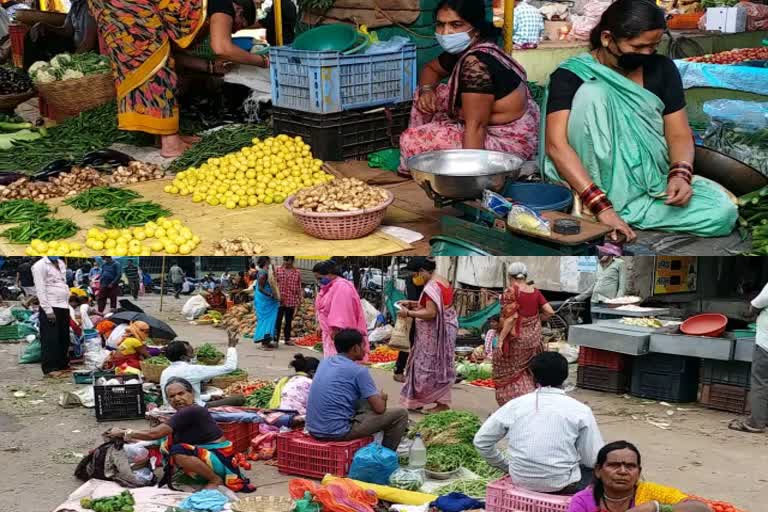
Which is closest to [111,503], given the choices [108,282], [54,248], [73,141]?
[54,248]

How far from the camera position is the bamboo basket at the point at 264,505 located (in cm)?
418

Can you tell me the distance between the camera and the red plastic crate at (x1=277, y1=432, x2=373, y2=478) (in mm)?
4852

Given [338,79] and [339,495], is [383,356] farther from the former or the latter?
[339,495]

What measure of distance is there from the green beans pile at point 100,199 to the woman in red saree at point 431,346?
211 cm

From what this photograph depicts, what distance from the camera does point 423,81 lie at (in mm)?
6344

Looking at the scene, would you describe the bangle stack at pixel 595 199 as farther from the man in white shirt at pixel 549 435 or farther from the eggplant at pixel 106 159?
the eggplant at pixel 106 159

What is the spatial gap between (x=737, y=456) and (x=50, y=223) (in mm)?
4485

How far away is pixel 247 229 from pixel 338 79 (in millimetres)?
1516

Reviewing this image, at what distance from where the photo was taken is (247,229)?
5742mm

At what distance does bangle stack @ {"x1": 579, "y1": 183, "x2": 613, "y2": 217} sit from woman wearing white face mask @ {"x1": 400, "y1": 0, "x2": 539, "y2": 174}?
1.06m

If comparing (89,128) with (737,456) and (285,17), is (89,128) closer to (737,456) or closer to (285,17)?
(285,17)

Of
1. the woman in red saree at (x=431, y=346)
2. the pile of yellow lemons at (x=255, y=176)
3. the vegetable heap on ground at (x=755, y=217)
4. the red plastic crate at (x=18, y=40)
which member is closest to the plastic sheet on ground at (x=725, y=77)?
the vegetable heap on ground at (x=755, y=217)

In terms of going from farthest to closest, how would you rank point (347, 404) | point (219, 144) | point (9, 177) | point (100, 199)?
→ point (219, 144)
point (9, 177)
point (100, 199)
point (347, 404)

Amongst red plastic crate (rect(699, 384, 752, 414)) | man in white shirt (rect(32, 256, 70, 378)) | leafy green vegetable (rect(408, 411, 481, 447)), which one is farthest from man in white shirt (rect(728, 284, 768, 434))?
man in white shirt (rect(32, 256, 70, 378))
